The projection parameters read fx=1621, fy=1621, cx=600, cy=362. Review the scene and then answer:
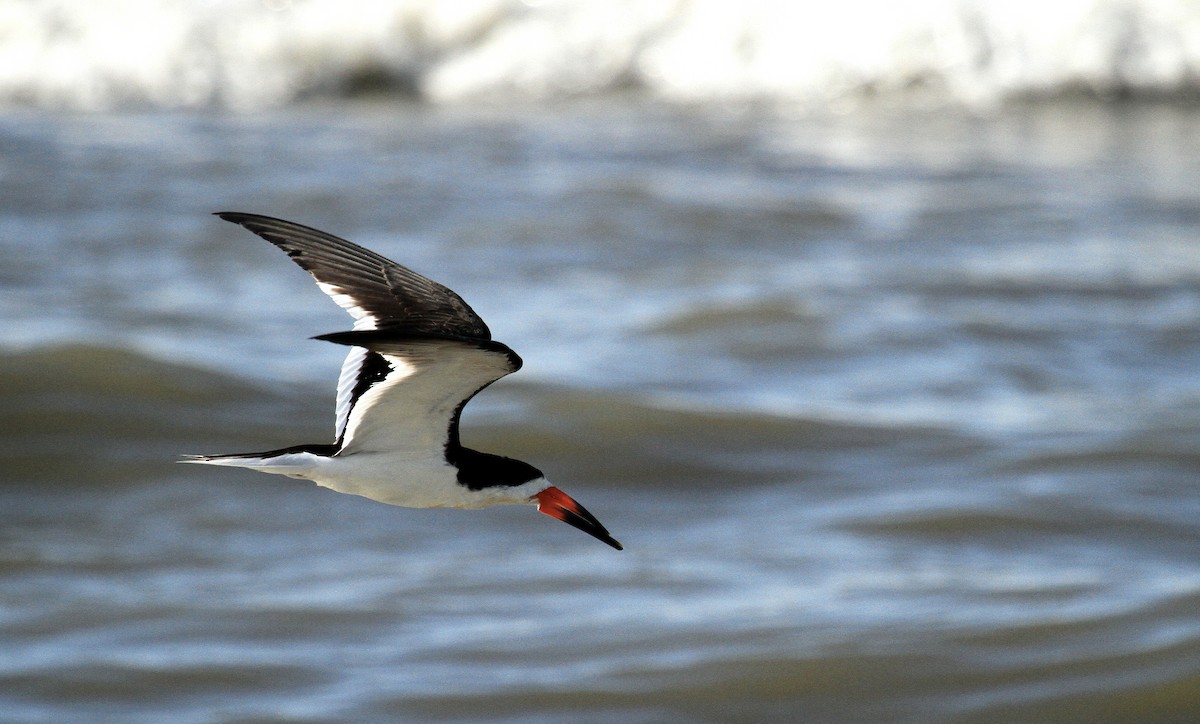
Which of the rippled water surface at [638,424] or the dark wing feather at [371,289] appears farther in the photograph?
the rippled water surface at [638,424]

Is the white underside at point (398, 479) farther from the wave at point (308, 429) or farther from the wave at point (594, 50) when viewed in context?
the wave at point (594, 50)

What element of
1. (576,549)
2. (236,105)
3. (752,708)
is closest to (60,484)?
(576,549)

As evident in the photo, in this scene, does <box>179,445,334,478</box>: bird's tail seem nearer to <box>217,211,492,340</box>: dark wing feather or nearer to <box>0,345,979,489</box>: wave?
<box>217,211,492,340</box>: dark wing feather

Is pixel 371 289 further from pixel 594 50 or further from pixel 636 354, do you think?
pixel 594 50

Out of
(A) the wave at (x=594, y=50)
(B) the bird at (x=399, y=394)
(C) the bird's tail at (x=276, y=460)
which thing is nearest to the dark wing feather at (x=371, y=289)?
(B) the bird at (x=399, y=394)

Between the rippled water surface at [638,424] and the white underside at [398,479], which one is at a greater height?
the rippled water surface at [638,424]

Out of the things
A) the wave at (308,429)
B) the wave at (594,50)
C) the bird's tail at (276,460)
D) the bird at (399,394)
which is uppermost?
the wave at (594,50)

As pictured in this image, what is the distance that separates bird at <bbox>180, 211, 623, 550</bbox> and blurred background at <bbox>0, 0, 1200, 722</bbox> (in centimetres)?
349

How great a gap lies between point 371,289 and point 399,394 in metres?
0.28

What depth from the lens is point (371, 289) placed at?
3.96 meters

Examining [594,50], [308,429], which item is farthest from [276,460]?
[594,50]

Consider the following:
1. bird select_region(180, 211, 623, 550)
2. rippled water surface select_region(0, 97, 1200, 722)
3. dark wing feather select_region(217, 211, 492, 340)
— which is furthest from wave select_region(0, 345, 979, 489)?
dark wing feather select_region(217, 211, 492, 340)

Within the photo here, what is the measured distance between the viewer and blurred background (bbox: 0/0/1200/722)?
7.89 m

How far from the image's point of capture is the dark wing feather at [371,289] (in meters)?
3.88
